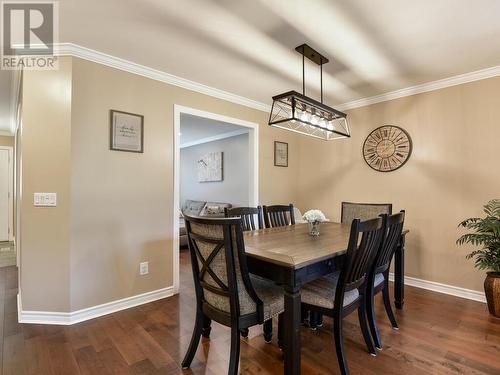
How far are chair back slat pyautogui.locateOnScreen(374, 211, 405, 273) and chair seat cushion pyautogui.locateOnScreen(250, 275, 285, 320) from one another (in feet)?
2.61

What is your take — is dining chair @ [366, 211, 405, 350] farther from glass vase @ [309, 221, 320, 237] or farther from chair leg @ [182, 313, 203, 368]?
chair leg @ [182, 313, 203, 368]

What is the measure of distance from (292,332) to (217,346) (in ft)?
2.71

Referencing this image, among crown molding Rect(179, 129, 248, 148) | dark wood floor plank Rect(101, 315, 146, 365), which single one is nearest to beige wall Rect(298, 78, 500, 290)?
crown molding Rect(179, 129, 248, 148)

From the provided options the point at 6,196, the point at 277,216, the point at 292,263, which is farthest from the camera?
the point at 6,196

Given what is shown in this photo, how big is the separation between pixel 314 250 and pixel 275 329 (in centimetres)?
96

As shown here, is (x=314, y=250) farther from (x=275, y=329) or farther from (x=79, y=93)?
(x=79, y=93)

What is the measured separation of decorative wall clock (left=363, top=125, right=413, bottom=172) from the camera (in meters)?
3.51

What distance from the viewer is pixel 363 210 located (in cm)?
319

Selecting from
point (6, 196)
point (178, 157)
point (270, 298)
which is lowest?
point (270, 298)

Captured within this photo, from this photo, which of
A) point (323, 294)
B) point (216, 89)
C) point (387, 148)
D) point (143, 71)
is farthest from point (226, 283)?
point (387, 148)

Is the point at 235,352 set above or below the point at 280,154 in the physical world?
below

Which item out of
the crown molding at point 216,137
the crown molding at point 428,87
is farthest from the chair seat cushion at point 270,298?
the crown molding at point 216,137

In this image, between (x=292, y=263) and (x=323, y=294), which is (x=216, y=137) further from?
(x=292, y=263)

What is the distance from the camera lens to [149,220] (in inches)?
115
